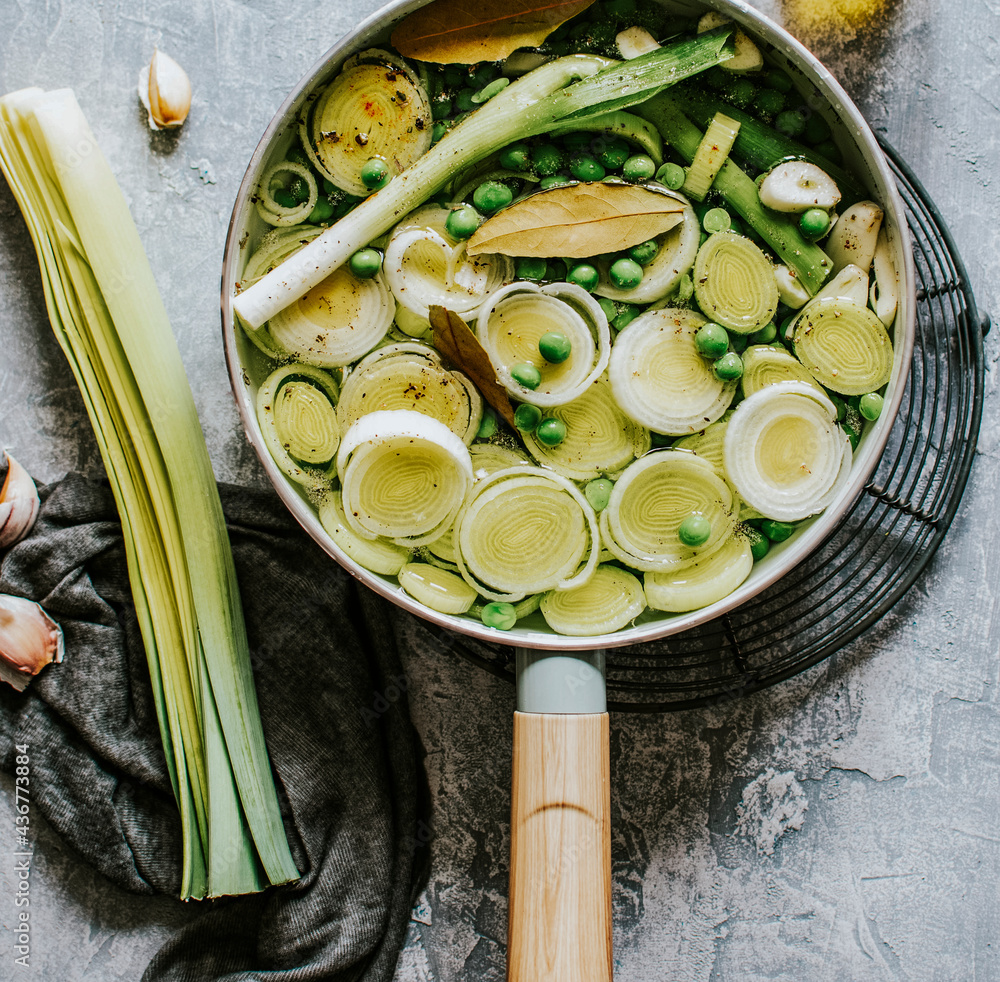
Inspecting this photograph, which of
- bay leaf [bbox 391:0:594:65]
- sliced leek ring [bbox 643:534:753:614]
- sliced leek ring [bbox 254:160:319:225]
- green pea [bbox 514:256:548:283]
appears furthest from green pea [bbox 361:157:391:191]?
sliced leek ring [bbox 643:534:753:614]

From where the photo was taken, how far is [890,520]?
1.91m

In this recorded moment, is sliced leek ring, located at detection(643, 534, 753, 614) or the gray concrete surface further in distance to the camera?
the gray concrete surface

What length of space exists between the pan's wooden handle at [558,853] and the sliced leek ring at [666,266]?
2.78ft

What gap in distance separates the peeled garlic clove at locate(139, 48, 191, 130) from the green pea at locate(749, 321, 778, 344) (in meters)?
1.39

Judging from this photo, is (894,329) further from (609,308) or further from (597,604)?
(597,604)

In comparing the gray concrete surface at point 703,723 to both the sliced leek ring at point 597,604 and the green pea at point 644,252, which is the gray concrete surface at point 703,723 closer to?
the sliced leek ring at point 597,604

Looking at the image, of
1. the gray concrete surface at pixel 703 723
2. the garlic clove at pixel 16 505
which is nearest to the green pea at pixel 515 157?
the gray concrete surface at pixel 703 723

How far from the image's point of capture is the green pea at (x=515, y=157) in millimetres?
1642

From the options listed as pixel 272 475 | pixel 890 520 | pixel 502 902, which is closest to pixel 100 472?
pixel 272 475

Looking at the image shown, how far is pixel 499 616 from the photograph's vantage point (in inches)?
63.7

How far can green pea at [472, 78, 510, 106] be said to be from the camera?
161 centimetres

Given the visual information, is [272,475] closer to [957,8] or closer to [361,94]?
[361,94]

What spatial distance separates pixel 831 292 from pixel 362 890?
165cm

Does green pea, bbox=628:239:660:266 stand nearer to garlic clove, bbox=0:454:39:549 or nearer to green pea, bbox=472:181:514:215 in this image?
green pea, bbox=472:181:514:215
